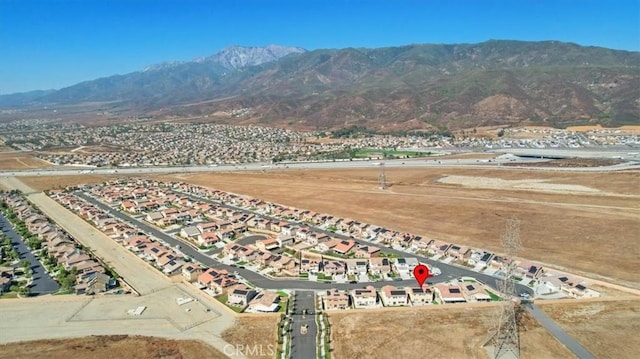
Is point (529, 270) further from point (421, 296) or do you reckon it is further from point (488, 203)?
point (488, 203)

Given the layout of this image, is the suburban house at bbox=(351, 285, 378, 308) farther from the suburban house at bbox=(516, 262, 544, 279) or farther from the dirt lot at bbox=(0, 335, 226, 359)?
the suburban house at bbox=(516, 262, 544, 279)

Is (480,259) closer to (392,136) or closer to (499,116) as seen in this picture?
(392,136)

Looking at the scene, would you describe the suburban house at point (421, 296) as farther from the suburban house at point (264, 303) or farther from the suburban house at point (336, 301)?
the suburban house at point (264, 303)

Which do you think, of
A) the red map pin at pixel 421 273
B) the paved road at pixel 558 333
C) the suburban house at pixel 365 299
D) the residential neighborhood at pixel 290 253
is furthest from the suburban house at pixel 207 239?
the paved road at pixel 558 333

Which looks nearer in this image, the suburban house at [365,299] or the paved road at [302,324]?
the paved road at [302,324]

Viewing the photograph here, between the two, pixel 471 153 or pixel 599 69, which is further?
pixel 599 69

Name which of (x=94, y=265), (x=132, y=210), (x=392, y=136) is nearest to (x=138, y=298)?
(x=94, y=265)

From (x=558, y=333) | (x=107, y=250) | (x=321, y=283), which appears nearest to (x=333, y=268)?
(x=321, y=283)

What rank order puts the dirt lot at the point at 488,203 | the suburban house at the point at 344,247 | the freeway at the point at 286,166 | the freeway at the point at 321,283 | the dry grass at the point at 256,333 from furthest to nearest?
1. the freeway at the point at 286,166
2. the suburban house at the point at 344,247
3. the dirt lot at the point at 488,203
4. the freeway at the point at 321,283
5. the dry grass at the point at 256,333
